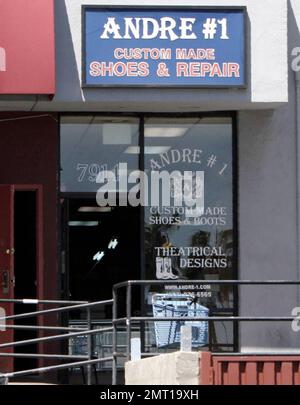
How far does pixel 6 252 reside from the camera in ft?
47.6

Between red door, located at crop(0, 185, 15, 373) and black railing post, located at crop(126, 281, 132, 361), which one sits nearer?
black railing post, located at crop(126, 281, 132, 361)

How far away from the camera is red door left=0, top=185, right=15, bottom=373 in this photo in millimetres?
14297

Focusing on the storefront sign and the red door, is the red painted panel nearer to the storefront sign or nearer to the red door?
the storefront sign

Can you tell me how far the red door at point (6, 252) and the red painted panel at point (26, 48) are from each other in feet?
6.31

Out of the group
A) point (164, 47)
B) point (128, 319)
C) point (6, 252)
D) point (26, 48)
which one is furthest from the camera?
point (6, 252)

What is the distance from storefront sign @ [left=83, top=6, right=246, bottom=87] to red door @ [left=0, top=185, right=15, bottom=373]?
6.81 ft

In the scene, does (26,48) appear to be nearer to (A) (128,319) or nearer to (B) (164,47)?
(B) (164,47)

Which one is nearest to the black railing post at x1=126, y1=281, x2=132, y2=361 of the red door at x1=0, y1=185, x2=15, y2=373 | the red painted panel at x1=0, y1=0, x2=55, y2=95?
the red painted panel at x1=0, y1=0, x2=55, y2=95

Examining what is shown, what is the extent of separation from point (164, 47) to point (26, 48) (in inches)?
71.6

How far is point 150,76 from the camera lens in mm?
13586

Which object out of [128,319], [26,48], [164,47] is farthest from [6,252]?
[128,319]

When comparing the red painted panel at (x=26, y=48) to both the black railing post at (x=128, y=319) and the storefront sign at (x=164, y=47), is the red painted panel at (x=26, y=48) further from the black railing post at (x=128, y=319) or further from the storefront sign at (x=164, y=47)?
the black railing post at (x=128, y=319)

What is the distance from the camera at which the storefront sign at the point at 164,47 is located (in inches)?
534

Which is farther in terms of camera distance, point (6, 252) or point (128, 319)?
point (6, 252)
